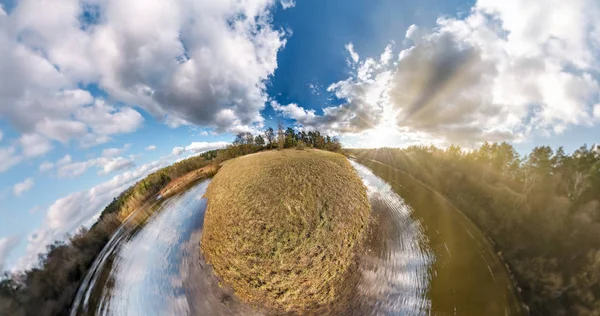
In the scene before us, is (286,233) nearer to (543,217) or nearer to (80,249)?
(80,249)

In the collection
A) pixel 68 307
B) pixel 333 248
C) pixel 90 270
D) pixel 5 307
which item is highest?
pixel 5 307

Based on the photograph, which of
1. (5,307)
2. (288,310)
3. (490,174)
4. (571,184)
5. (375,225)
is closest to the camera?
(5,307)

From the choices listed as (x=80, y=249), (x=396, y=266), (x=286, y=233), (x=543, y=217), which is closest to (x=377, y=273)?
(x=396, y=266)

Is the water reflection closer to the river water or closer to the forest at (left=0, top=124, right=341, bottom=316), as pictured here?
the river water

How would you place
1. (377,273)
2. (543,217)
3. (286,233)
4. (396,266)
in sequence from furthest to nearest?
(543,217) < (286,233) < (396,266) < (377,273)

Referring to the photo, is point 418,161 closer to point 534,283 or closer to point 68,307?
point 534,283

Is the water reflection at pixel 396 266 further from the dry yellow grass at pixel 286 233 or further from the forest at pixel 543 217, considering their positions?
the forest at pixel 543 217

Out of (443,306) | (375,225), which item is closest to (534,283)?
(443,306)

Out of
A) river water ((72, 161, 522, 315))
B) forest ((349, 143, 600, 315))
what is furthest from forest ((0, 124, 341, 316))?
forest ((349, 143, 600, 315))
